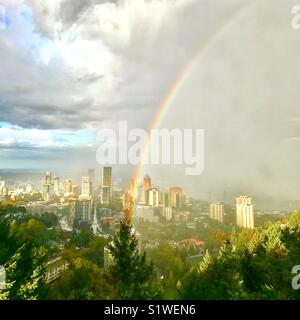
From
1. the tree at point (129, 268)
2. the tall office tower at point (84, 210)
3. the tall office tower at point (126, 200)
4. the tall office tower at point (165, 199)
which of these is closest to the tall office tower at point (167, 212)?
the tall office tower at point (165, 199)

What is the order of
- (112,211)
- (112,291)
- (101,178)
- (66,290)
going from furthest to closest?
(101,178) < (112,211) < (66,290) < (112,291)

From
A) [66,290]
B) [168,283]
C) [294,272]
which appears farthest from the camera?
[168,283]

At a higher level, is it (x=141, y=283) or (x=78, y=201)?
(x=78, y=201)

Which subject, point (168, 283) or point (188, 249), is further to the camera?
point (188, 249)

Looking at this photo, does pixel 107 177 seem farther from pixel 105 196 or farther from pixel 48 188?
pixel 48 188

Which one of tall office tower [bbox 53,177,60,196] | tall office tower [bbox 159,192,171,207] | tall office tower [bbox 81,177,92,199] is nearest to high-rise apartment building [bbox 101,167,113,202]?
tall office tower [bbox 81,177,92,199]
